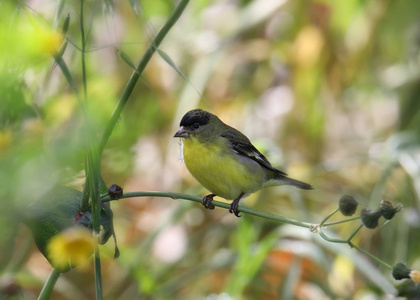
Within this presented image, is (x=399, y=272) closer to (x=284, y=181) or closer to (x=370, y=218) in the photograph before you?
(x=370, y=218)

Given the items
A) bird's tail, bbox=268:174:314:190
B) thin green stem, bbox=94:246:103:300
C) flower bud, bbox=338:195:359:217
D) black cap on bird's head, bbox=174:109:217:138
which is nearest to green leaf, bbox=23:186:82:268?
thin green stem, bbox=94:246:103:300

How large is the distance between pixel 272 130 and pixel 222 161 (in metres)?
1.69

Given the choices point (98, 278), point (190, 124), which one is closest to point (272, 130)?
point (190, 124)

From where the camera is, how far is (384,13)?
412 centimetres

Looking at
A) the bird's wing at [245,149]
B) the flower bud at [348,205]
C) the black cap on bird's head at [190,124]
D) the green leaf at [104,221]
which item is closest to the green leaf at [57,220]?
the green leaf at [104,221]

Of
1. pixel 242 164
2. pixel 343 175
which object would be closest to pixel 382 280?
pixel 242 164

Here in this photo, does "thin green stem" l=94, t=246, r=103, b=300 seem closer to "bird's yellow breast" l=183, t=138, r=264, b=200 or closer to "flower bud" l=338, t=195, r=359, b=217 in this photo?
"flower bud" l=338, t=195, r=359, b=217

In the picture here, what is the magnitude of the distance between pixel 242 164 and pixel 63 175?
1961mm

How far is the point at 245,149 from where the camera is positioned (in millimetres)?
2789

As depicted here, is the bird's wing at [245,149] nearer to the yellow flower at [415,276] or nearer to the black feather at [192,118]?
the black feather at [192,118]

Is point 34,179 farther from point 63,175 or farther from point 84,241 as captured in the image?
point 84,241

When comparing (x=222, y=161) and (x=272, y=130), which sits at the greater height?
(x=272, y=130)

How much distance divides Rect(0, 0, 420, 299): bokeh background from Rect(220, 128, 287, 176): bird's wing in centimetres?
10

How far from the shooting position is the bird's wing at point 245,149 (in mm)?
2762
